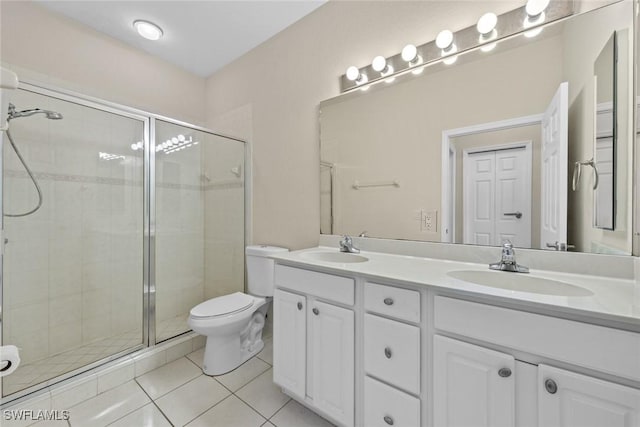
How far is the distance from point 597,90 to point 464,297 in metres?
1.04

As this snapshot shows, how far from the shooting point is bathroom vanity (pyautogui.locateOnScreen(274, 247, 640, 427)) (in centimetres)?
70

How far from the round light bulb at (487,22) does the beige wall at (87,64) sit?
258 cm

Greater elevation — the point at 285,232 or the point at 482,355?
the point at 285,232

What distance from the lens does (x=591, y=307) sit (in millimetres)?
701

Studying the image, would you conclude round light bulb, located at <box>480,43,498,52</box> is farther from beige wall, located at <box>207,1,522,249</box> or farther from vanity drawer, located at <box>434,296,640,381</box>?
vanity drawer, located at <box>434,296,640,381</box>

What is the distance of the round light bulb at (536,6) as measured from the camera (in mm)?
1156

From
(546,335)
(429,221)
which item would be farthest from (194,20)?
(546,335)

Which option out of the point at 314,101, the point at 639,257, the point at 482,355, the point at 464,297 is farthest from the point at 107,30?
the point at 639,257

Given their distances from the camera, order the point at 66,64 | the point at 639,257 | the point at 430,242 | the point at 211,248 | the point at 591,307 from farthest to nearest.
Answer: the point at 211,248
the point at 66,64
the point at 430,242
the point at 639,257
the point at 591,307

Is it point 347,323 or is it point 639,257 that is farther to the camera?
point 347,323

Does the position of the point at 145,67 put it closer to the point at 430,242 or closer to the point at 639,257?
the point at 430,242

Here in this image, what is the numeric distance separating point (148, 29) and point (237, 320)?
2341mm

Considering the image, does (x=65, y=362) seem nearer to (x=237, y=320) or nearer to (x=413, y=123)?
(x=237, y=320)

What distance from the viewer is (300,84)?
6.64ft
